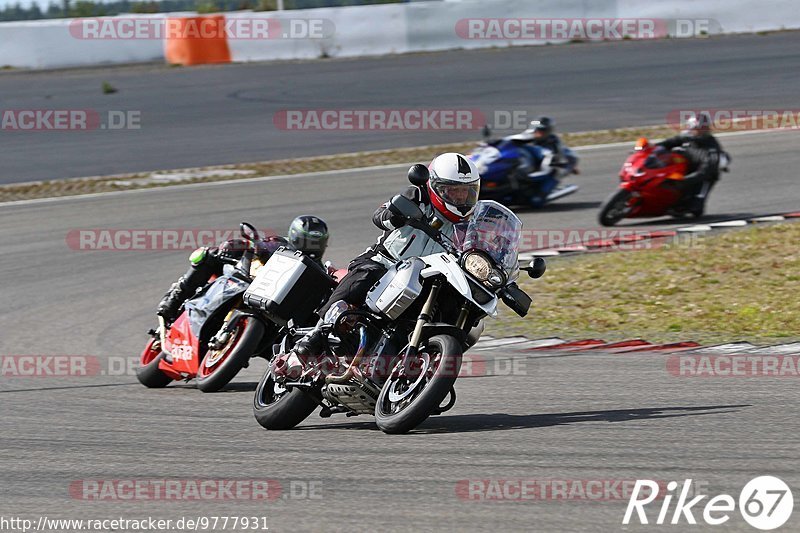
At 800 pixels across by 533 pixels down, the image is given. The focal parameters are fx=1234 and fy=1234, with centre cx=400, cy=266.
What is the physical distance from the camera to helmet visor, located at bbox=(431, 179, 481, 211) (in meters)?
6.52

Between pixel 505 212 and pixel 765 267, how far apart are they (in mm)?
5884

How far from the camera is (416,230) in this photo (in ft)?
21.6

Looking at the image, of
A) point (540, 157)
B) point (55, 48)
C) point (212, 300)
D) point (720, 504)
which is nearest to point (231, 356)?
point (212, 300)

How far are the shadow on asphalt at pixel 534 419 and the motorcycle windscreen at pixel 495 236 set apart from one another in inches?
31.9

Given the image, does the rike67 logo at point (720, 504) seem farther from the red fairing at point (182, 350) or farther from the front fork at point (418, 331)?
the red fairing at point (182, 350)

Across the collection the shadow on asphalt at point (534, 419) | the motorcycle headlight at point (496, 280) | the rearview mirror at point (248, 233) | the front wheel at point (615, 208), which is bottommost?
the front wheel at point (615, 208)

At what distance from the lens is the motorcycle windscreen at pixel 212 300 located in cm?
851

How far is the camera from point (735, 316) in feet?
32.3

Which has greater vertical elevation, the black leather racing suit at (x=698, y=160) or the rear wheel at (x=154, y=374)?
the black leather racing suit at (x=698, y=160)

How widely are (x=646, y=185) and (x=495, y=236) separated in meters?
8.45

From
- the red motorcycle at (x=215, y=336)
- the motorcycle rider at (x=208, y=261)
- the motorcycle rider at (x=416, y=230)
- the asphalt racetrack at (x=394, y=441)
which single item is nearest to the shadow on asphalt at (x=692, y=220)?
the asphalt racetrack at (x=394, y=441)

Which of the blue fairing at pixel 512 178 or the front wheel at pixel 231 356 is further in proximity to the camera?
the blue fairing at pixel 512 178

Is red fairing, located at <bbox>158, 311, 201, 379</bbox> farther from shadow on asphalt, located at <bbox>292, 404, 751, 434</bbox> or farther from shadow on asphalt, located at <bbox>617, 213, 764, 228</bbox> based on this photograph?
shadow on asphalt, located at <bbox>617, 213, 764, 228</bbox>

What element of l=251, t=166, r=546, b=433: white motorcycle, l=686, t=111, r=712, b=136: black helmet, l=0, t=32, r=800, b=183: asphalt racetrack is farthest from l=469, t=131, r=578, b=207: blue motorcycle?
l=251, t=166, r=546, b=433: white motorcycle
